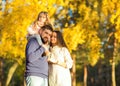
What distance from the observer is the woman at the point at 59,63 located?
20.3ft

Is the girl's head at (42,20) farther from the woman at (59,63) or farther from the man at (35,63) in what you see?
the woman at (59,63)

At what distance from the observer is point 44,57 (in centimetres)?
579

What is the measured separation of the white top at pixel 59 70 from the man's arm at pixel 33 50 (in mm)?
531

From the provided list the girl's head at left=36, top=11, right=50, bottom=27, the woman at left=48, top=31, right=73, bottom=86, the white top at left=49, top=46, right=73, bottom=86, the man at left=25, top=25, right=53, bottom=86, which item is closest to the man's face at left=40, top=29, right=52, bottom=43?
A: the man at left=25, top=25, right=53, bottom=86

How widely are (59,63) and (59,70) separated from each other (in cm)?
11

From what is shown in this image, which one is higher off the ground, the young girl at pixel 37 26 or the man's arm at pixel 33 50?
the young girl at pixel 37 26

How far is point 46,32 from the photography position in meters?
5.86

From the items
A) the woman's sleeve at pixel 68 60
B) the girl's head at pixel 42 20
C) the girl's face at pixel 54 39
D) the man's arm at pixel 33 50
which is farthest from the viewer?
the woman's sleeve at pixel 68 60

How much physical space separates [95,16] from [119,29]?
9.18 ft

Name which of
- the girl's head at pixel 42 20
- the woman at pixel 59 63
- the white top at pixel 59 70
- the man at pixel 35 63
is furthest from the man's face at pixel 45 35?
the white top at pixel 59 70

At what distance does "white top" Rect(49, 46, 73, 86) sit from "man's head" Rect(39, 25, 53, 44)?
0.36 m

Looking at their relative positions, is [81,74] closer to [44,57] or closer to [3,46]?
[3,46]

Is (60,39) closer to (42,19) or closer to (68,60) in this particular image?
(68,60)

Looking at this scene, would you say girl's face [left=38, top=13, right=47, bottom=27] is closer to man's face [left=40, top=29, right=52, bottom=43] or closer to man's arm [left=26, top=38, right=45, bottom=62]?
man's face [left=40, top=29, right=52, bottom=43]
